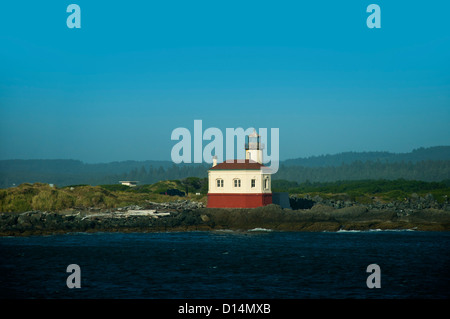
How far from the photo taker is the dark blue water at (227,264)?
28.5 meters

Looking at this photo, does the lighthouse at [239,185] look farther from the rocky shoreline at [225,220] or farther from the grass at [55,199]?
the grass at [55,199]

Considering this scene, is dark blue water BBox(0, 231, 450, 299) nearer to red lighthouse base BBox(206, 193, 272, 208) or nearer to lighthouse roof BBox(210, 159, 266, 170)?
red lighthouse base BBox(206, 193, 272, 208)

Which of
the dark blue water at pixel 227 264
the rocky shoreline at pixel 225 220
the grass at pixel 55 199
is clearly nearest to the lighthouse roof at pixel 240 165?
the rocky shoreline at pixel 225 220

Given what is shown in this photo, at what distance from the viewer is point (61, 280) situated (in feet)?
103

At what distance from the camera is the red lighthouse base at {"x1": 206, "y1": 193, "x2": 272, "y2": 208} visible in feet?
181

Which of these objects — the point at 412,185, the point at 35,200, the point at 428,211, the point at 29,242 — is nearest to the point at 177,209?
the point at 35,200

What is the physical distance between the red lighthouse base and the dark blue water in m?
4.50

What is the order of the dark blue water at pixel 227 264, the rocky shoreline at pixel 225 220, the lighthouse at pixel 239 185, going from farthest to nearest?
the lighthouse at pixel 239 185 → the rocky shoreline at pixel 225 220 → the dark blue water at pixel 227 264

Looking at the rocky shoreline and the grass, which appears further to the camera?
the grass

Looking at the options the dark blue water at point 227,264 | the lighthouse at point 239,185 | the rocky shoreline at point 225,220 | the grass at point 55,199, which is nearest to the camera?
the dark blue water at point 227,264

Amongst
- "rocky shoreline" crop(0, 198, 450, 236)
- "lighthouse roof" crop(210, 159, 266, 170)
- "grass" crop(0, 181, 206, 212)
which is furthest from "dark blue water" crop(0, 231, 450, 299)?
"grass" crop(0, 181, 206, 212)

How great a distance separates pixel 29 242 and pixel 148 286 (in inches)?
714

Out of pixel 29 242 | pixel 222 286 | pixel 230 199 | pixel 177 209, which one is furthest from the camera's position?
pixel 177 209
